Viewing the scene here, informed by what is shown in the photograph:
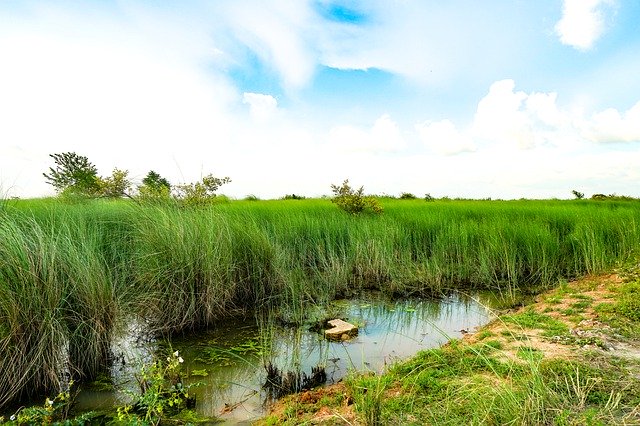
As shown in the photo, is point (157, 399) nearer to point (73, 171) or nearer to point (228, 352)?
point (228, 352)

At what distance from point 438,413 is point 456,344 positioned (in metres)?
1.29

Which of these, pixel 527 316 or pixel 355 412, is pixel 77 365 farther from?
pixel 527 316

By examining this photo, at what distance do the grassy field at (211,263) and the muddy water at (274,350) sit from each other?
0.34m

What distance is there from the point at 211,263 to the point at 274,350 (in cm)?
155

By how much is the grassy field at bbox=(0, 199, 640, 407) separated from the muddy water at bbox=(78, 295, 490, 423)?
0.34 meters

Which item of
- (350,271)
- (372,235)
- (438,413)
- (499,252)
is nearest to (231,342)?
(438,413)

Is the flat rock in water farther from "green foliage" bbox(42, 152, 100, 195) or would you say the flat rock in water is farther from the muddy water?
"green foliage" bbox(42, 152, 100, 195)

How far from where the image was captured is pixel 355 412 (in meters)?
2.77

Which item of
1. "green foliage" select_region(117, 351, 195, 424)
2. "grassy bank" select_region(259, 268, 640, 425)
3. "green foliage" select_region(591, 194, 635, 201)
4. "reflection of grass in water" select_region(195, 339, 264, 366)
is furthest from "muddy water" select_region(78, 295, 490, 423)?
"green foliage" select_region(591, 194, 635, 201)

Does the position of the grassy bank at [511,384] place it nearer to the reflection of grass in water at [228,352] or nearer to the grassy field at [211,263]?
the reflection of grass in water at [228,352]

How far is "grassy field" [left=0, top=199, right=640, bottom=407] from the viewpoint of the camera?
11.9 ft

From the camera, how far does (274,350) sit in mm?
4363

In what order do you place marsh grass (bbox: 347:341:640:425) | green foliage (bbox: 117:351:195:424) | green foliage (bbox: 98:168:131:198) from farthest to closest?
green foliage (bbox: 98:168:131:198) < green foliage (bbox: 117:351:195:424) < marsh grass (bbox: 347:341:640:425)

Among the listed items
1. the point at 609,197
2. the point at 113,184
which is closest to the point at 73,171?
the point at 113,184
